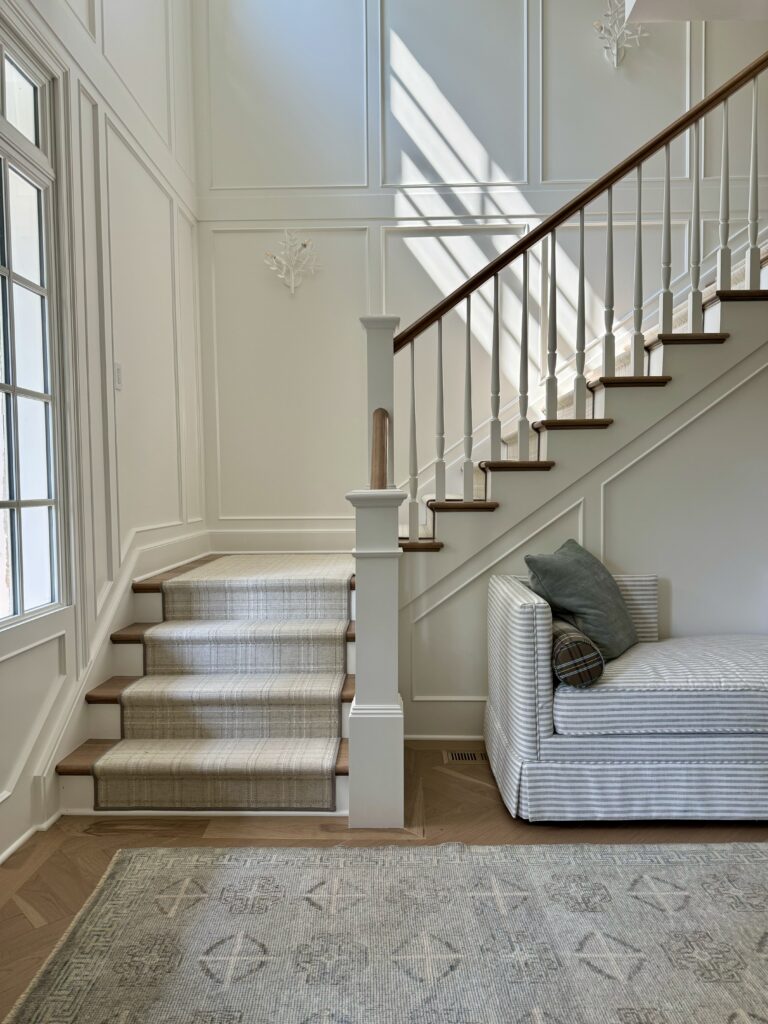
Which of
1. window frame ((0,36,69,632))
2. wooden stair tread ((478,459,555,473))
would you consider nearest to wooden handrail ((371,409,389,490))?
wooden stair tread ((478,459,555,473))

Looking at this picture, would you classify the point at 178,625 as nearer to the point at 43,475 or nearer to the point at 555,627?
the point at 43,475

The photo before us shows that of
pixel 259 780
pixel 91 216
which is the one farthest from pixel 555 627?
pixel 91 216

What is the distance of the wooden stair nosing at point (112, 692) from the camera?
2.59 m

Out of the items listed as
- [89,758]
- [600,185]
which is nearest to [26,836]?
[89,758]

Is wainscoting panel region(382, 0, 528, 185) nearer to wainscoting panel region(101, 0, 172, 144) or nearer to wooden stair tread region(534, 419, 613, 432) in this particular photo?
wainscoting panel region(101, 0, 172, 144)

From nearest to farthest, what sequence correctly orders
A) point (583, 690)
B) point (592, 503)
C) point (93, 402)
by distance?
point (583, 690)
point (93, 402)
point (592, 503)

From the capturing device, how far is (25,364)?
2.32m

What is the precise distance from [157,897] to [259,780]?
56 centimetres

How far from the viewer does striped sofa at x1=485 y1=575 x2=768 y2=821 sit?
7.38 feet

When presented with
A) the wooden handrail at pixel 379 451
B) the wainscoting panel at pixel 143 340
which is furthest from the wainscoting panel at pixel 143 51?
the wooden handrail at pixel 379 451

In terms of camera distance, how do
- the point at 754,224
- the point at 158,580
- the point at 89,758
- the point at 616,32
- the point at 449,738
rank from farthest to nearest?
the point at 616,32
the point at 158,580
the point at 449,738
the point at 754,224
the point at 89,758

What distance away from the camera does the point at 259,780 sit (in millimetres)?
2383

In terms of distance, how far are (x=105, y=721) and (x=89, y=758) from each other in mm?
203

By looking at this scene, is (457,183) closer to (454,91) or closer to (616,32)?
(454,91)
